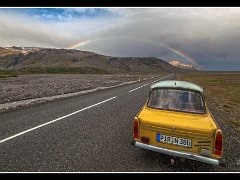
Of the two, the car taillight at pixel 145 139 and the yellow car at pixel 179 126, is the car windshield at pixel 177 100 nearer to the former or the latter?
the yellow car at pixel 179 126

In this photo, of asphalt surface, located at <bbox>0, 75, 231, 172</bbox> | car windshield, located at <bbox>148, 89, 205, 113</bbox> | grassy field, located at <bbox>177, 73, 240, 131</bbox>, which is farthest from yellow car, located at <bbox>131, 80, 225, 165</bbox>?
grassy field, located at <bbox>177, 73, 240, 131</bbox>

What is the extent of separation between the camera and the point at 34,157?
527 cm

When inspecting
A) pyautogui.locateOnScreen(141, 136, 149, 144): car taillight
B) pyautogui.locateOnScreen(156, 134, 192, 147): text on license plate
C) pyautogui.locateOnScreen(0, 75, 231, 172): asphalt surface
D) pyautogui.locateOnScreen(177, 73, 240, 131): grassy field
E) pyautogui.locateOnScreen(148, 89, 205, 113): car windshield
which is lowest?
pyautogui.locateOnScreen(177, 73, 240, 131): grassy field

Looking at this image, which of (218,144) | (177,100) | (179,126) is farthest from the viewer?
(177,100)

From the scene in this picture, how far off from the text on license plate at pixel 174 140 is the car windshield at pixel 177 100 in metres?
1.02

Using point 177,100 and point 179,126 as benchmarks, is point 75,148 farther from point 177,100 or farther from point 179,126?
point 177,100

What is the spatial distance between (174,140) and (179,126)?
328 millimetres

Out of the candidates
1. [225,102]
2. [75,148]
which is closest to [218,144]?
[75,148]

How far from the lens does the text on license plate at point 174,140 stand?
476 centimetres

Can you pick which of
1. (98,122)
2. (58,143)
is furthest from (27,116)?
(58,143)

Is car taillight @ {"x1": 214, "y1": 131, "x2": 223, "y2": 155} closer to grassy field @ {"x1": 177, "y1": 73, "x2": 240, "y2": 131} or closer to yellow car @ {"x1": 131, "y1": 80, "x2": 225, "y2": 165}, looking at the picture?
yellow car @ {"x1": 131, "y1": 80, "x2": 225, "y2": 165}

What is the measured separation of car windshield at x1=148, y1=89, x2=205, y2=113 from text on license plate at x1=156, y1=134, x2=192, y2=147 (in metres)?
1.02

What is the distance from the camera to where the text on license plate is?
15.6ft

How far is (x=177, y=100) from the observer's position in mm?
5848
